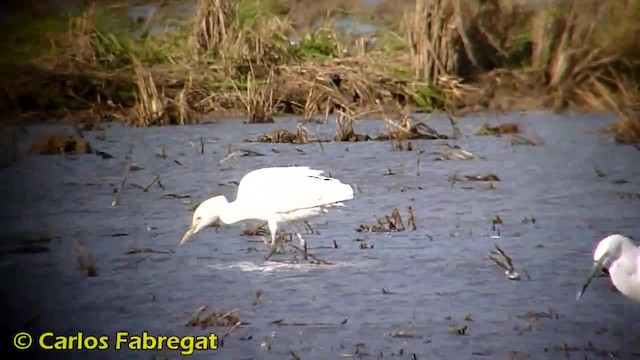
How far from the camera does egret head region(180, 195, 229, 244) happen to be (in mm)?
4273

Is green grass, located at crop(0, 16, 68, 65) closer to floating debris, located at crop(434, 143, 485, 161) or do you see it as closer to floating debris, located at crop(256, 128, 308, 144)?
floating debris, located at crop(256, 128, 308, 144)

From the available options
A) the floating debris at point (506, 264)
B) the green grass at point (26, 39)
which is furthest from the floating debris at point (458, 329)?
the green grass at point (26, 39)

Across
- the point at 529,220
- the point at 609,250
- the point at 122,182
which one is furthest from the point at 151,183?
the point at 609,250

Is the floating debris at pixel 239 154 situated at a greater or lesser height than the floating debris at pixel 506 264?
greater

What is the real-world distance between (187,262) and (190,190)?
32 centimetres

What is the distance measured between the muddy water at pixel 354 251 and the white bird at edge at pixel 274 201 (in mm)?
131

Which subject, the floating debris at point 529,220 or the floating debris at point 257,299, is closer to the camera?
the floating debris at point 257,299

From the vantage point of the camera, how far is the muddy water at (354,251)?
4.04 meters

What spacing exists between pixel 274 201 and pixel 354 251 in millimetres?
334

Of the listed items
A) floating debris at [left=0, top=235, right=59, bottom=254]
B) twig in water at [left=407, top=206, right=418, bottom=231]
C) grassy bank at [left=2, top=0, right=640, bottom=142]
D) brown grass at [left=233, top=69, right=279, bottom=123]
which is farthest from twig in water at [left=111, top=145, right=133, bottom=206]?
twig in water at [left=407, top=206, right=418, bottom=231]

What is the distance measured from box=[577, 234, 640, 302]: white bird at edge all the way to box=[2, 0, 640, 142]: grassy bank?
27.6 inches

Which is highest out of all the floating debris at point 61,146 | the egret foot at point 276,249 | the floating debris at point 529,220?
the floating debris at point 61,146

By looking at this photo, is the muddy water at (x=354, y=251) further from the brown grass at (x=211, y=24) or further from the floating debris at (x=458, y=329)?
the brown grass at (x=211, y=24)

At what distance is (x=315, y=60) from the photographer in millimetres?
4672
